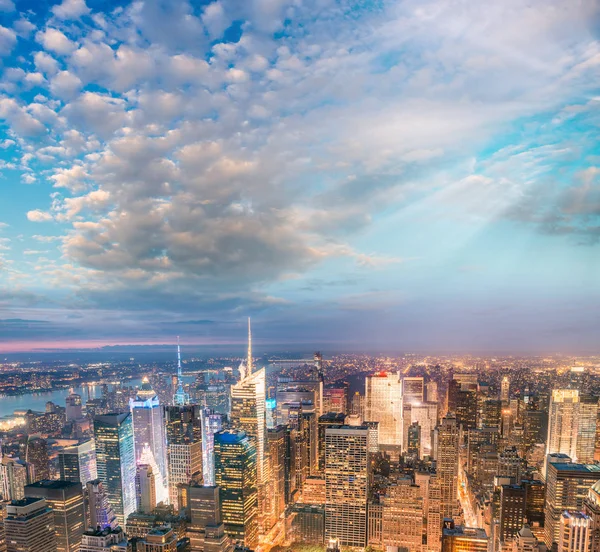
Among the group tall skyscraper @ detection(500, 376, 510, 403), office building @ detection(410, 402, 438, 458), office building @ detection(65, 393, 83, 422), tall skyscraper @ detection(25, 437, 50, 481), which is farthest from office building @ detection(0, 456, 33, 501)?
tall skyscraper @ detection(500, 376, 510, 403)

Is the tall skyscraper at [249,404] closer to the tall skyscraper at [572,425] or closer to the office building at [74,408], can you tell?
the office building at [74,408]

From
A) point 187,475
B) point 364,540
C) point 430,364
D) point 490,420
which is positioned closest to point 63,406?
point 187,475

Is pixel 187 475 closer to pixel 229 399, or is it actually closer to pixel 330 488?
pixel 229 399

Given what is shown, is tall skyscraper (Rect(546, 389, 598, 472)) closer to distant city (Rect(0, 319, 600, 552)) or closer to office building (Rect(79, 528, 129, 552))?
distant city (Rect(0, 319, 600, 552))

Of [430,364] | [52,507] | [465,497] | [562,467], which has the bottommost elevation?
[465,497]

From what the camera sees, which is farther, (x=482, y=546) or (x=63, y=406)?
(x=63, y=406)

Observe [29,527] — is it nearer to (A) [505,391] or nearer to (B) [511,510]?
(B) [511,510]
